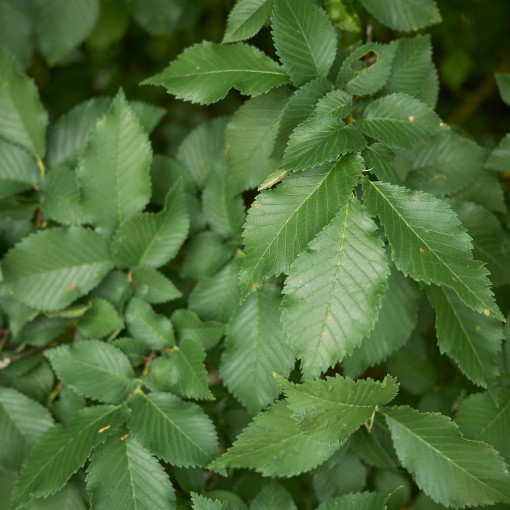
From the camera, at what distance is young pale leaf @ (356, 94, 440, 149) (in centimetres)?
92

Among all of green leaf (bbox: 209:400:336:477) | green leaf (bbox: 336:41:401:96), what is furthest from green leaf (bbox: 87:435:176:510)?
green leaf (bbox: 336:41:401:96)

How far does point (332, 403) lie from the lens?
879 mm

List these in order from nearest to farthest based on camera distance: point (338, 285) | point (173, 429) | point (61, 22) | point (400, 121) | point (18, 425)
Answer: point (338, 285) < point (400, 121) < point (173, 429) < point (18, 425) < point (61, 22)

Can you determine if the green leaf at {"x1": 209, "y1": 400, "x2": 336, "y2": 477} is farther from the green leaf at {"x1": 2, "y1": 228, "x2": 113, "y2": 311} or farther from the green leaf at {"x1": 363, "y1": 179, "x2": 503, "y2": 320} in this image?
the green leaf at {"x1": 2, "y1": 228, "x2": 113, "y2": 311}

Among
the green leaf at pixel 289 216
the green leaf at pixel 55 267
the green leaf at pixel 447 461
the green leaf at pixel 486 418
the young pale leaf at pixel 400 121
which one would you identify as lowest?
the green leaf at pixel 486 418

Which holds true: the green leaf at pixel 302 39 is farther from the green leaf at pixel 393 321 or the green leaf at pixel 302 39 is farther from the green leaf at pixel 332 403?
the green leaf at pixel 332 403

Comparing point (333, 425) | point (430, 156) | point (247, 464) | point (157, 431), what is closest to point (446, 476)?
point (333, 425)

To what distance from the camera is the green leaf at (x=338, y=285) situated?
2.74 ft

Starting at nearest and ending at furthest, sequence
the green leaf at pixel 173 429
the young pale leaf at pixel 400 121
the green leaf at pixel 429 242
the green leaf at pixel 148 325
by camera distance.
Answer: the green leaf at pixel 429 242 → the young pale leaf at pixel 400 121 → the green leaf at pixel 173 429 → the green leaf at pixel 148 325

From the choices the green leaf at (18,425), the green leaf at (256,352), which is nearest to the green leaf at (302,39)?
the green leaf at (256,352)

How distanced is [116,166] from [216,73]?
0.32 meters

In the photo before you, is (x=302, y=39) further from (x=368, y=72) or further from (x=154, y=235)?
(x=154, y=235)

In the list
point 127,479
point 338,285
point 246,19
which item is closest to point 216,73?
point 246,19

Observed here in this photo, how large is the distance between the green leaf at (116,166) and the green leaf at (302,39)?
14.7 inches
